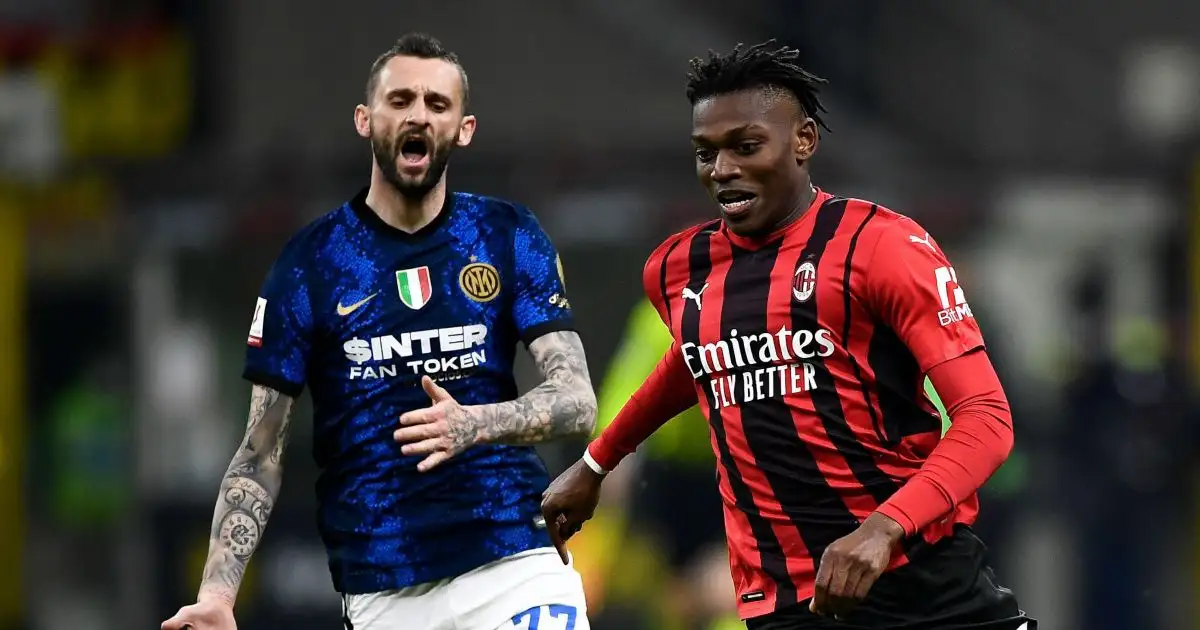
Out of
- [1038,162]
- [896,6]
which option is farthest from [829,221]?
[896,6]

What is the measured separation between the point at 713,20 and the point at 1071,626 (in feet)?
20.6

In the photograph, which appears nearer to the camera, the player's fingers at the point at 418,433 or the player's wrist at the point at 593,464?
the player's fingers at the point at 418,433

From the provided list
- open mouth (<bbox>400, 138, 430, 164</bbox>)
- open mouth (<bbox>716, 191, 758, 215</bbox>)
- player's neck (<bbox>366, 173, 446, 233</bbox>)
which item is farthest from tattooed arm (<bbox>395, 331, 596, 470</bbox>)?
open mouth (<bbox>716, 191, 758, 215</bbox>)

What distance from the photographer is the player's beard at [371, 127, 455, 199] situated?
5449 millimetres

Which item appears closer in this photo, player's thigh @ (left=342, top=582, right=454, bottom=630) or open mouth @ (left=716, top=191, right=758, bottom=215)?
open mouth @ (left=716, top=191, right=758, bottom=215)

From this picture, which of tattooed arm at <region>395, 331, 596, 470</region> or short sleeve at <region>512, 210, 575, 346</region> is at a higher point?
short sleeve at <region>512, 210, 575, 346</region>

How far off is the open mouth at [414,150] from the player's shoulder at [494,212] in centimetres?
21

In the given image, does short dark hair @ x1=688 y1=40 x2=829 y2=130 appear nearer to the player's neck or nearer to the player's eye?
the player's eye

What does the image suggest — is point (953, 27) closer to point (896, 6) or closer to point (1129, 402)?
point (896, 6)

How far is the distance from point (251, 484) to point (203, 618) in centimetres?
46

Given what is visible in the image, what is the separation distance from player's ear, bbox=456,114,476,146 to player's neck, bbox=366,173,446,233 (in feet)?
0.41

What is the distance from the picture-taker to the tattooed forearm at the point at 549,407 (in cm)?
517

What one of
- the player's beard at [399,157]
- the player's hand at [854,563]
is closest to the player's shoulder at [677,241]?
the player's beard at [399,157]

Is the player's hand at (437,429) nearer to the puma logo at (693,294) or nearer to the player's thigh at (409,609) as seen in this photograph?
the player's thigh at (409,609)
